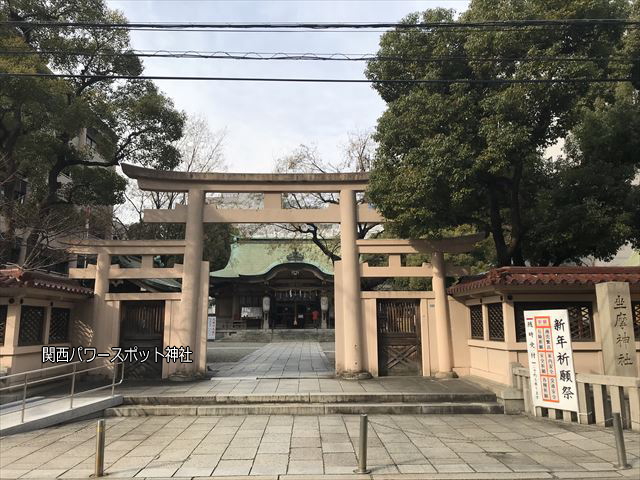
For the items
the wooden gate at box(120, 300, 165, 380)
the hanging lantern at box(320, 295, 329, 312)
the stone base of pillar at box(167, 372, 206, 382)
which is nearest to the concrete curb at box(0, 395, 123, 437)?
the stone base of pillar at box(167, 372, 206, 382)

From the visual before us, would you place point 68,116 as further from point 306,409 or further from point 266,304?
point 266,304

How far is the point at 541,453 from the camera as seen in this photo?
23.3ft

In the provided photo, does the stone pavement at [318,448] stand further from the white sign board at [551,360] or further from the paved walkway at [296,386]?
the paved walkway at [296,386]

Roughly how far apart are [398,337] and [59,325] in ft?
31.5

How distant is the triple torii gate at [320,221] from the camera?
42.7 ft

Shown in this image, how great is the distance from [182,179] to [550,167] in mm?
11591

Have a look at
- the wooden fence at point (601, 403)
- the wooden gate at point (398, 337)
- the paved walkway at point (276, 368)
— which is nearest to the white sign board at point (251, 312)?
the paved walkway at point (276, 368)

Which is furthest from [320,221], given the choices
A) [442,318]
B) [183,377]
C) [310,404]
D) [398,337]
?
[183,377]

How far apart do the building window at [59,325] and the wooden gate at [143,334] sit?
4.93 ft

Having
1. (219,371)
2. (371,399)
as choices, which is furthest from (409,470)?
(219,371)

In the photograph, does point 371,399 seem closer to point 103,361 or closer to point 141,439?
point 141,439

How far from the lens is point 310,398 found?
10.4 metres

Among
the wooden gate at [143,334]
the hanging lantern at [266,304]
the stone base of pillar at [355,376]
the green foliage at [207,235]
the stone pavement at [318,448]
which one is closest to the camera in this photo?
the stone pavement at [318,448]

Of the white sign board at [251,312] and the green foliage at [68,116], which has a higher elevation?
the green foliage at [68,116]
